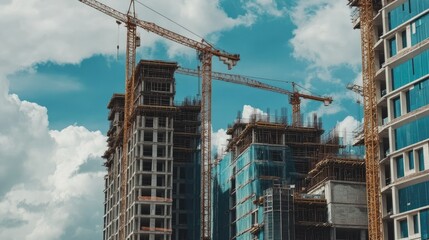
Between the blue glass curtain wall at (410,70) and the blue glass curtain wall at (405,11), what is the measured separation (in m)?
5.86

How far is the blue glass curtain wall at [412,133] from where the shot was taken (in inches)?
3728

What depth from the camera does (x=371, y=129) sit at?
111062mm

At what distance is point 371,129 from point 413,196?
1724 cm

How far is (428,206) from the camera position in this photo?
92.4 metres

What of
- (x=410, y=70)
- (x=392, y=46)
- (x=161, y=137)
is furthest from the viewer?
(x=161, y=137)

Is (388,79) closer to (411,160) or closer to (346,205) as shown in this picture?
(411,160)

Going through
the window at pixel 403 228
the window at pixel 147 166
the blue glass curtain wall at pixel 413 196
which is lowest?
the window at pixel 403 228

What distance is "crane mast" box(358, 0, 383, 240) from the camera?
4313 inches

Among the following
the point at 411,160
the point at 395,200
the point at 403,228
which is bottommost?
the point at 403,228

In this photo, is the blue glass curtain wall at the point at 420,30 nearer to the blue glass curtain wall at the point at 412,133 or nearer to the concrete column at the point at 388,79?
the concrete column at the point at 388,79

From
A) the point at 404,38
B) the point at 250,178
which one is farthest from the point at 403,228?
the point at 250,178

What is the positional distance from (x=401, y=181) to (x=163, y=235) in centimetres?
7832

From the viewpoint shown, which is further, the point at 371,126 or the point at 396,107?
the point at 371,126

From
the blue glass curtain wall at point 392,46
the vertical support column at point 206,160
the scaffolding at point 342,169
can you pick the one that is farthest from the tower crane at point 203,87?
the blue glass curtain wall at point 392,46
